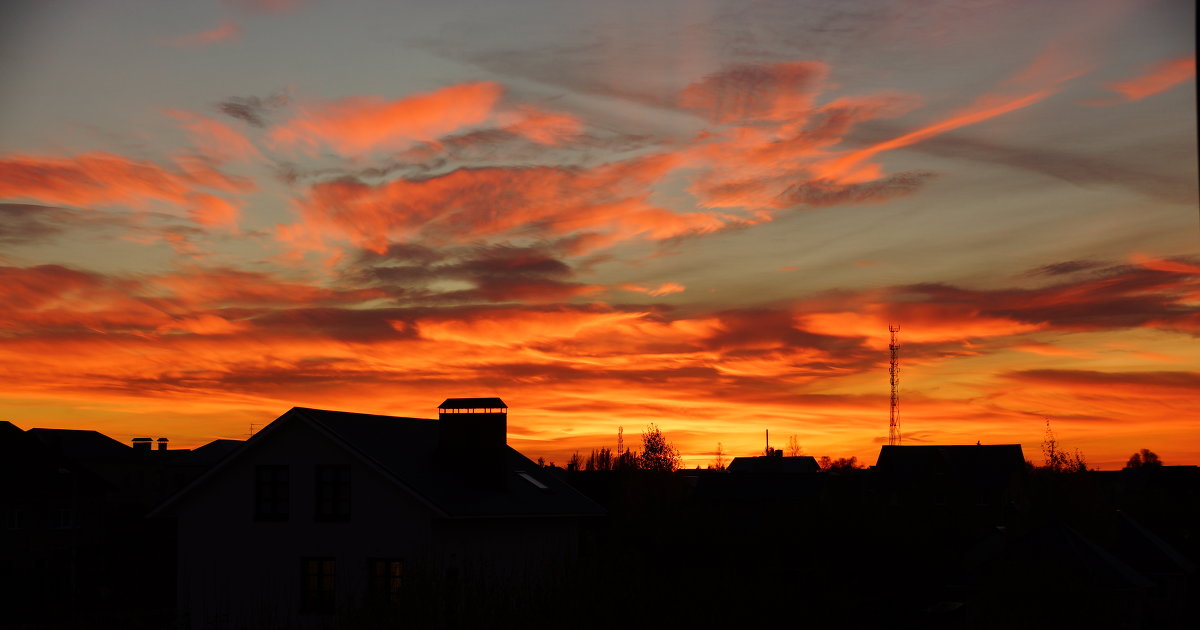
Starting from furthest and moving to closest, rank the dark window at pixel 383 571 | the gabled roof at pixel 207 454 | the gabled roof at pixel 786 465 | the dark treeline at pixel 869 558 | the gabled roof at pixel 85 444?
the gabled roof at pixel 786 465, the gabled roof at pixel 207 454, the gabled roof at pixel 85 444, the dark window at pixel 383 571, the dark treeline at pixel 869 558

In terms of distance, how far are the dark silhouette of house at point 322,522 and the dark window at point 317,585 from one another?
0.12ft

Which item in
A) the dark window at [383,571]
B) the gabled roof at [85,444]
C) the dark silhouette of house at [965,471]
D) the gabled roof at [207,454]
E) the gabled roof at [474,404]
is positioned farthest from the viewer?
the dark silhouette of house at [965,471]

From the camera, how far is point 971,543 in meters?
66.4

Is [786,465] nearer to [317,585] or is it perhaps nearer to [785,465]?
[785,465]

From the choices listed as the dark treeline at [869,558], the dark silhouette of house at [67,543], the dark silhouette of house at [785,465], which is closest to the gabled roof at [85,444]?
the dark silhouette of house at [67,543]

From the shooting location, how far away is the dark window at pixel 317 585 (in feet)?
127

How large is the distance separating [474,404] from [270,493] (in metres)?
9.43

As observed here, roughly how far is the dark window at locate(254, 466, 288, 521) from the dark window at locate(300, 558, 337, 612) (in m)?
2.23

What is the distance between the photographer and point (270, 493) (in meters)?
40.5

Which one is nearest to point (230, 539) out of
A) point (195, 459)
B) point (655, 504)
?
point (655, 504)

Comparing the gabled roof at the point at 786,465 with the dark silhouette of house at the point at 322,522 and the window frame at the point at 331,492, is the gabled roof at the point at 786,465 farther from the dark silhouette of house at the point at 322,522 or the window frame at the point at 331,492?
the window frame at the point at 331,492

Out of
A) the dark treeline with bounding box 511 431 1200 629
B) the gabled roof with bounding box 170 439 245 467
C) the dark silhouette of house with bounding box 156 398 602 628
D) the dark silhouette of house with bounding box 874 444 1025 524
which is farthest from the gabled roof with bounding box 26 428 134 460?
the dark silhouette of house with bounding box 874 444 1025 524

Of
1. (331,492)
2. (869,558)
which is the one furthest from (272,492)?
(869,558)

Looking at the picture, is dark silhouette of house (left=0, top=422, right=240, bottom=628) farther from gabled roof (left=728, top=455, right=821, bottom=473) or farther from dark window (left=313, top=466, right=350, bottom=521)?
gabled roof (left=728, top=455, right=821, bottom=473)
